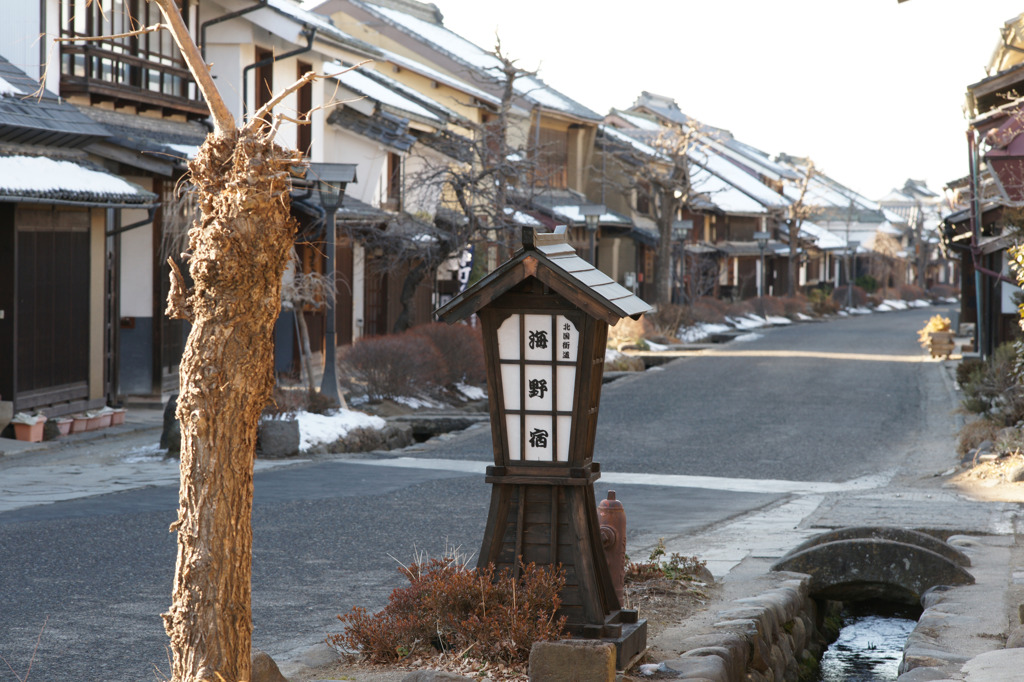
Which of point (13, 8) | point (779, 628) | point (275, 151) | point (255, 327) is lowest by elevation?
point (779, 628)

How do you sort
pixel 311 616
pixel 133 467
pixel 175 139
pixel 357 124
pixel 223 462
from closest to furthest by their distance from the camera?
1. pixel 223 462
2. pixel 311 616
3. pixel 133 467
4. pixel 175 139
5. pixel 357 124

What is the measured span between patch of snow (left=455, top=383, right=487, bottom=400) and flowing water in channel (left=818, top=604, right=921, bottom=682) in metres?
11.2

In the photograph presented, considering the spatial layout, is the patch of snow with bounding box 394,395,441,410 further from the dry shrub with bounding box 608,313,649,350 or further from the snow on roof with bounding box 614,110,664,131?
the snow on roof with bounding box 614,110,664,131

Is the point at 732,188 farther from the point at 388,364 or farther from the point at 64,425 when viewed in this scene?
the point at 64,425

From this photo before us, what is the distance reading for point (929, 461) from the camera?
14.2m

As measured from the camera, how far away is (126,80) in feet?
55.0

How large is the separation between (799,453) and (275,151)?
40.3 ft

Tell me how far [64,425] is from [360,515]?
5874 mm

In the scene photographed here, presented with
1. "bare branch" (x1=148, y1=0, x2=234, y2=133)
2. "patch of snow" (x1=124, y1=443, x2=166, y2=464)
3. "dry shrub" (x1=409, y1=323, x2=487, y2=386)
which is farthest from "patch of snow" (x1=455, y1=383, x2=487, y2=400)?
"bare branch" (x1=148, y1=0, x2=234, y2=133)

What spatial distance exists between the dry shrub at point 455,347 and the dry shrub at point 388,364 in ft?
3.88

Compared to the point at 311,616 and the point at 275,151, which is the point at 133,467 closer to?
the point at 311,616

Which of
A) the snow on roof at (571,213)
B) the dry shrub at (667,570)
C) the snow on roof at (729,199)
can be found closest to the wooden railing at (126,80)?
the dry shrub at (667,570)

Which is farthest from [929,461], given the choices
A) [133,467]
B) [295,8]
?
[295,8]

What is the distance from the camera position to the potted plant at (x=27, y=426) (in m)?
13.2
